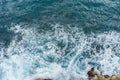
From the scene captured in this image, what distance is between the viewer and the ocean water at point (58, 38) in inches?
814

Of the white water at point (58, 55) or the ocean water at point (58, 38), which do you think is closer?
the white water at point (58, 55)

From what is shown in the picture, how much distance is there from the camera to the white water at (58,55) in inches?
800

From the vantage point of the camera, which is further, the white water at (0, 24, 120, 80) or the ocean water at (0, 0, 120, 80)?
the ocean water at (0, 0, 120, 80)

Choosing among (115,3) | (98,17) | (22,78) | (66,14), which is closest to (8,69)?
(22,78)

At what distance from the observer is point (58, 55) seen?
71.6 ft

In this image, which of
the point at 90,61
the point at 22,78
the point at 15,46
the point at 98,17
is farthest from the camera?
the point at 98,17

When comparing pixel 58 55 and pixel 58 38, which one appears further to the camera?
pixel 58 38

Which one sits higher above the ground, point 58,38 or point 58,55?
point 58,38

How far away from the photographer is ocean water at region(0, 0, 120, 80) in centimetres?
2067

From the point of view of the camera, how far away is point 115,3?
1060 inches

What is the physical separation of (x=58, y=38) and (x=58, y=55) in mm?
2038

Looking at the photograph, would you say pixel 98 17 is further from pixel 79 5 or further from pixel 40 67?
pixel 40 67

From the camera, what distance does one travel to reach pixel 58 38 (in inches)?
916

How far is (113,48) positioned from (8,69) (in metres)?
9.11
